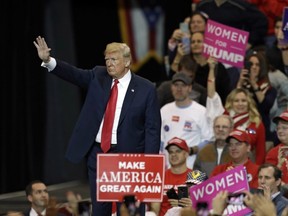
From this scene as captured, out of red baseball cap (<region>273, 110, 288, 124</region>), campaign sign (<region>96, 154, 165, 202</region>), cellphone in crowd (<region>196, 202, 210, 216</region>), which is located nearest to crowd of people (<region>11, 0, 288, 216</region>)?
red baseball cap (<region>273, 110, 288, 124</region>)

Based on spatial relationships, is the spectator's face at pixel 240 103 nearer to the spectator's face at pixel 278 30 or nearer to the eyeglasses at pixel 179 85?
the eyeglasses at pixel 179 85

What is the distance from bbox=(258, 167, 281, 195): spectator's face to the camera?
42.3 ft

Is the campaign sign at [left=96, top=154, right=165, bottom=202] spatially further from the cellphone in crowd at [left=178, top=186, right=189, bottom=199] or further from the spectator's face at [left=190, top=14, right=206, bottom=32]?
the spectator's face at [left=190, top=14, right=206, bottom=32]

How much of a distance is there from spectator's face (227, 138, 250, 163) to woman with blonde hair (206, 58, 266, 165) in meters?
0.55

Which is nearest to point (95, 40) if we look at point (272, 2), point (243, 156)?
point (272, 2)

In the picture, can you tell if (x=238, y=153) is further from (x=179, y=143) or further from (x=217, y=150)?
(x=217, y=150)

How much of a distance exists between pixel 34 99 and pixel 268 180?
612 centimetres

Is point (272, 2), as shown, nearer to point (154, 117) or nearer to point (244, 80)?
point (244, 80)

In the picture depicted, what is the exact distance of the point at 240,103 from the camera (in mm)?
15305

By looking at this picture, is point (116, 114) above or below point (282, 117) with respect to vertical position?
below

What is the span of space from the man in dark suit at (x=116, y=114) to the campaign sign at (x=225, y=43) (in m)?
3.85

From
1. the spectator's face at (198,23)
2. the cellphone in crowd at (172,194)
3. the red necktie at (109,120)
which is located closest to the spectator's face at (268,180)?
the cellphone in crowd at (172,194)

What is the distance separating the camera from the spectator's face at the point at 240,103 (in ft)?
50.1

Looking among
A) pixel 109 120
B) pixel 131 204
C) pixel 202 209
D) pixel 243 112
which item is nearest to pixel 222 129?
pixel 243 112
